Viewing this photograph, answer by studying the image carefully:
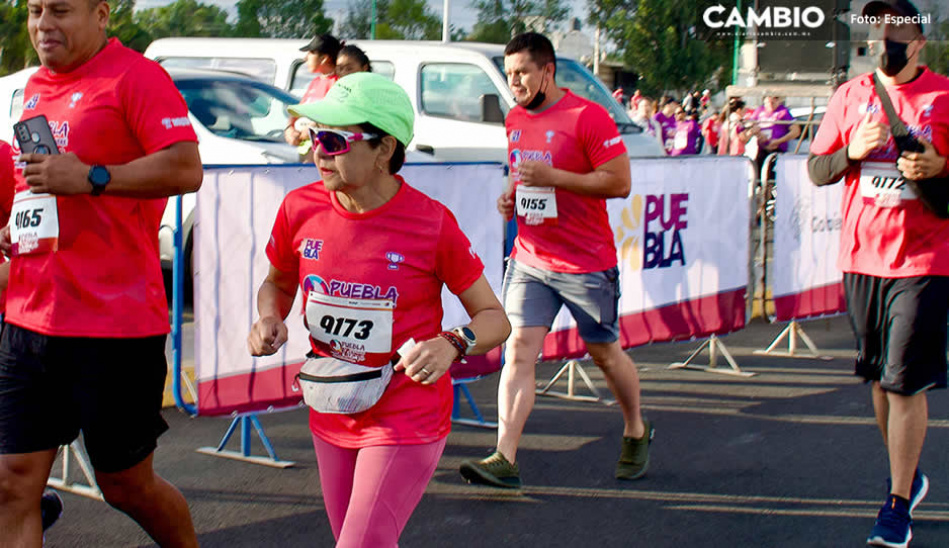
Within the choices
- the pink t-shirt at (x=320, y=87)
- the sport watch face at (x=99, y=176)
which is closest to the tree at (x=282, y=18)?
the pink t-shirt at (x=320, y=87)

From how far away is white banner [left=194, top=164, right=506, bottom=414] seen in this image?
518 centimetres

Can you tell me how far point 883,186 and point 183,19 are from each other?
206 feet

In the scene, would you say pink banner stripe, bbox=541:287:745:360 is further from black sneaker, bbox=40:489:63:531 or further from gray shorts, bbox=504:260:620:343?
black sneaker, bbox=40:489:63:531

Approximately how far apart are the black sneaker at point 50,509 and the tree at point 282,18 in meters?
47.0

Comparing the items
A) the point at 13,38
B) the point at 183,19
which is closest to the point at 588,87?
the point at 13,38

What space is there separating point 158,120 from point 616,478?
308 cm

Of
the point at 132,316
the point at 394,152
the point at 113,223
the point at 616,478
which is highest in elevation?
the point at 394,152

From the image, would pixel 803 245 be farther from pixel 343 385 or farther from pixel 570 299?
pixel 343 385

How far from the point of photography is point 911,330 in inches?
180

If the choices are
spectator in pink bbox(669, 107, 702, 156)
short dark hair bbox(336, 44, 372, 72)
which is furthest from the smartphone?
spectator in pink bbox(669, 107, 702, 156)

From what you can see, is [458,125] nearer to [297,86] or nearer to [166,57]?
[297,86]

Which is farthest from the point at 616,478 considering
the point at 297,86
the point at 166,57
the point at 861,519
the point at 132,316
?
the point at 166,57

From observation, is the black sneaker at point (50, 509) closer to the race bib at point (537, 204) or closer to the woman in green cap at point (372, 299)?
the woman in green cap at point (372, 299)

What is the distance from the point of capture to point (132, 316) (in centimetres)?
337
